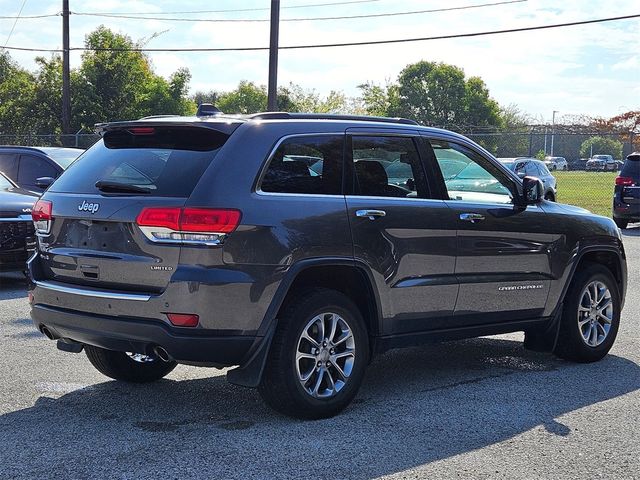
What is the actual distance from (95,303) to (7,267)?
19.6 feet

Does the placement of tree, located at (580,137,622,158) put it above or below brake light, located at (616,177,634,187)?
above

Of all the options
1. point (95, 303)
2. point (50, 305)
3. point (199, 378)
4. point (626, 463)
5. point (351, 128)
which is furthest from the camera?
point (199, 378)

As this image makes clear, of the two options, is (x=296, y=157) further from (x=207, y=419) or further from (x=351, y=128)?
(x=207, y=419)

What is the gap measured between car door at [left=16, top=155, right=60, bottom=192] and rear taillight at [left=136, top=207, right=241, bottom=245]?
8518 millimetres

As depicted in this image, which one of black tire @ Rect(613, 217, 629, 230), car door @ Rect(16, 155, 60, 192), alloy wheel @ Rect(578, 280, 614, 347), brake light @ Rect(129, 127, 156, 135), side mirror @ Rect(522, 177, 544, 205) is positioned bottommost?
black tire @ Rect(613, 217, 629, 230)

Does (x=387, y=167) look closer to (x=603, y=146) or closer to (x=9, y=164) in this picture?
(x=9, y=164)

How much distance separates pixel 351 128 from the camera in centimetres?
580

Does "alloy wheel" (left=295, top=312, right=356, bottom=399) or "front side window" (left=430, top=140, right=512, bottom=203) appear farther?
"front side window" (left=430, top=140, right=512, bottom=203)

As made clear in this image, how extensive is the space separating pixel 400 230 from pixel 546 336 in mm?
2023

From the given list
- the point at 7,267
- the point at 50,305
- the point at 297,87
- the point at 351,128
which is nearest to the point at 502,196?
the point at 351,128

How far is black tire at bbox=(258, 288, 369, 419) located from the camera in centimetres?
514

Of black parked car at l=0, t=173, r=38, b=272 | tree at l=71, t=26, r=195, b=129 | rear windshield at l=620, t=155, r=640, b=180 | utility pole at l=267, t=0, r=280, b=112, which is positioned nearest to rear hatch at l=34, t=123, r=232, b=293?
black parked car at l=0, t=173, r=38, b=272

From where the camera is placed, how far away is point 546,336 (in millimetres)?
7098

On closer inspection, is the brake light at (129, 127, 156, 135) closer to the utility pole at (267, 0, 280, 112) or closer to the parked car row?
the parked car row
